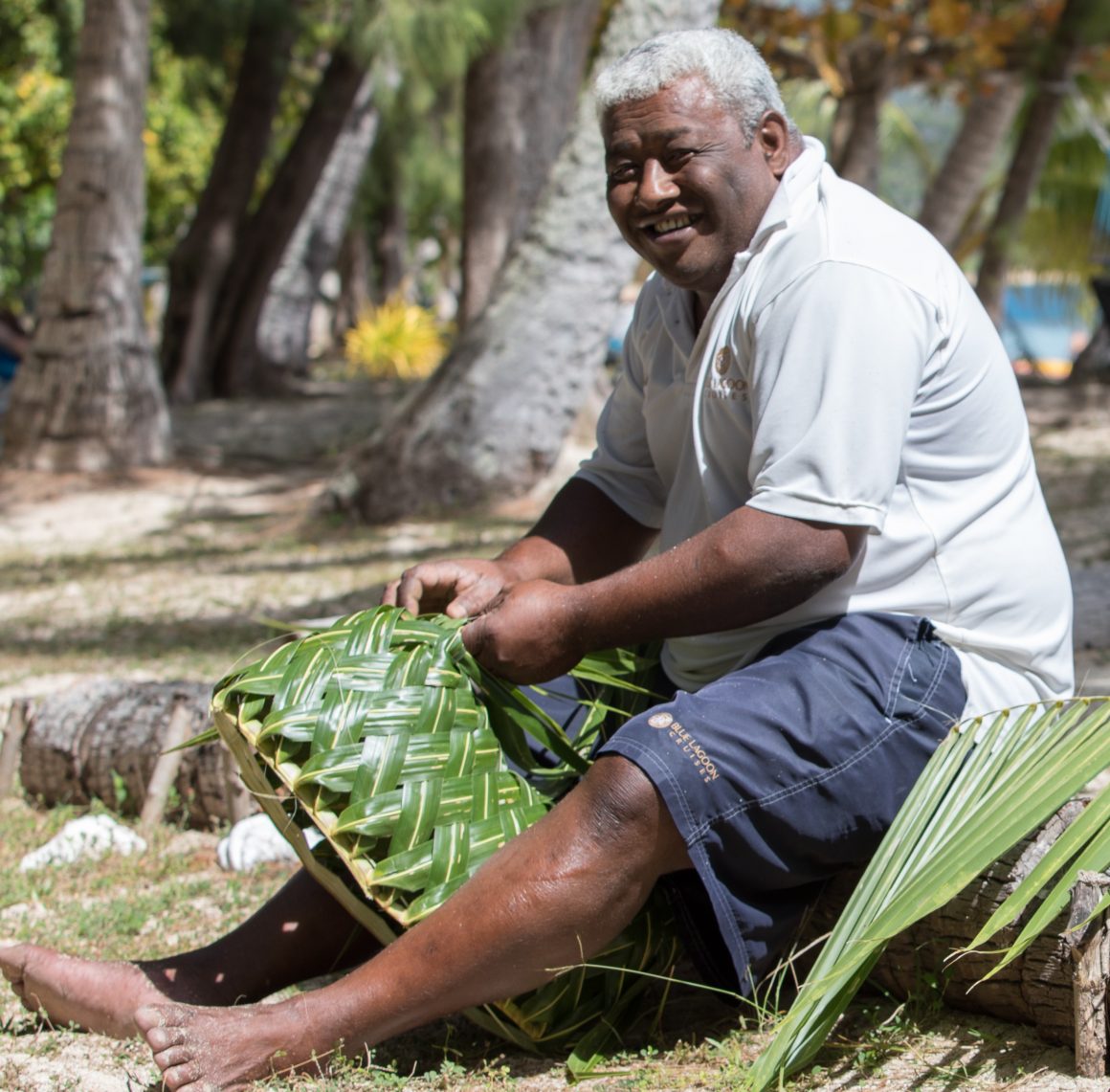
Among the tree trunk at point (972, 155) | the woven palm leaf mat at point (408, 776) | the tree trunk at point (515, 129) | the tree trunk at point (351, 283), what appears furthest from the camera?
the tree trunk at point (351, 283)

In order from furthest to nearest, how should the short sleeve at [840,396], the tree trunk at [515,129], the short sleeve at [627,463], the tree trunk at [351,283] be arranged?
1. the tree trunk at [351,283]
2. the tree trunk at [515,129]
3. the short sleeve at [627,463]
4. the short sleeve at [840,396]

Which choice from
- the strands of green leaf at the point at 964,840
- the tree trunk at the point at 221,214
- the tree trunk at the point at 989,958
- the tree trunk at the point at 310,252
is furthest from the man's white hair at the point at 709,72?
the tree trunk at the point at 310,252

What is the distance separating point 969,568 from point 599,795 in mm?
718

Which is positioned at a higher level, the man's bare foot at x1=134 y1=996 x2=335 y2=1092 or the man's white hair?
the man's white hair

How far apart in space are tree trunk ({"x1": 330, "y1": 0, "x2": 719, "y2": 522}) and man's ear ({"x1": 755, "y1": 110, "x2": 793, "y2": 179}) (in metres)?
5.86

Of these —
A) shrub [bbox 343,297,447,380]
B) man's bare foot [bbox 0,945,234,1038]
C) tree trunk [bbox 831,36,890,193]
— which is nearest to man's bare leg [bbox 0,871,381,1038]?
man's bare foot [bbox 0,945,234,1038]

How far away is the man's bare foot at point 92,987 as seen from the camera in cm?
262

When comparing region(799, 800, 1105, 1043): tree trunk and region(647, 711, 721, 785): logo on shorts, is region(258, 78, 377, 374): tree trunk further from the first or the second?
region(647, 711, 721, 785): logo on shorts

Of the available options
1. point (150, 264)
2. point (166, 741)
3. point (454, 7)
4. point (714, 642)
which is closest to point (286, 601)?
point (166, 741)

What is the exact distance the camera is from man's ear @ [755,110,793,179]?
2594 mm

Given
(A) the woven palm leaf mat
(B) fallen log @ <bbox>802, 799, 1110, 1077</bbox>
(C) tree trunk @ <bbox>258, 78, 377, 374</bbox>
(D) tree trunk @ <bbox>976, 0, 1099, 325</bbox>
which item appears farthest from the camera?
(C) tree trunk @ <bbox>258, 78, 377, 374</bbox>

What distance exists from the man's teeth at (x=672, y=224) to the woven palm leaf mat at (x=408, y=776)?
0.79 meters

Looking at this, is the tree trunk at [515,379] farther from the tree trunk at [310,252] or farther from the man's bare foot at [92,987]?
the tree trunk at [310,252]

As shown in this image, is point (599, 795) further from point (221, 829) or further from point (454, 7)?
point (454, 7)
